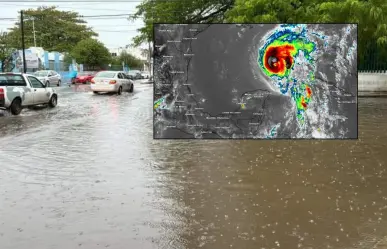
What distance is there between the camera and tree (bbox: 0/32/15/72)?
43781 millimetres

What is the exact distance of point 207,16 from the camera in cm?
3047

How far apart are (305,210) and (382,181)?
1.90 m

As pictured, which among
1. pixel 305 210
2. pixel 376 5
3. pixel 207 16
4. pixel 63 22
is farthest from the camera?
pixel 63 22

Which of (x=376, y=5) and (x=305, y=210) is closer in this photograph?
(x=305, y=210)

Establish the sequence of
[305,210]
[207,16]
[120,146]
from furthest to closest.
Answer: [207,16]
[120,146]
[305,210]

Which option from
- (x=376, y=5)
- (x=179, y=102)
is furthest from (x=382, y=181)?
(x=376, y=5)

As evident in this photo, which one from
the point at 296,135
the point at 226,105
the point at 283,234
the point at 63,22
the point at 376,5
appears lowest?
the point at 283,234

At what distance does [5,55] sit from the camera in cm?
4372

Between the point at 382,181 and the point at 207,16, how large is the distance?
24.8 metres

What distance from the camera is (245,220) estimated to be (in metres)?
5.32

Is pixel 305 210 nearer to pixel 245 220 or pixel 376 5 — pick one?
pixel 245 220

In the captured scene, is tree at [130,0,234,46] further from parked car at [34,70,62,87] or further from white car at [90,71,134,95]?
parked car at [34,70,62,87]

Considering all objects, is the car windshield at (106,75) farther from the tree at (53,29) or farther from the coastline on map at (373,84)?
the tree at (53,29)

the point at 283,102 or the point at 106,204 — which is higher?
the point at 283,102
